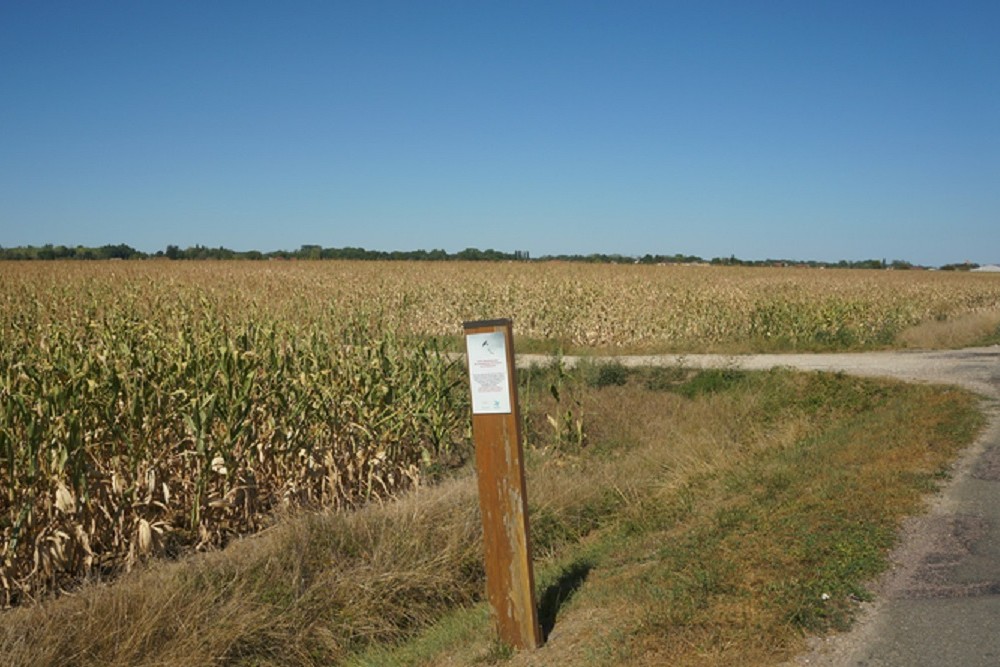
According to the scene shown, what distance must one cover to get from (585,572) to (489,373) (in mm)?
2522

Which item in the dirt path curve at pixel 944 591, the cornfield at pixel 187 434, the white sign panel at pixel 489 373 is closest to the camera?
the dirt path curve at pixel 944 591

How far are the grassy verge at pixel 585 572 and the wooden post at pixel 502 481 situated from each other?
25cm

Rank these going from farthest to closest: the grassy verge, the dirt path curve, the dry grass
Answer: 1. the dry grass
2. the grassy verge
3. the dirt path curve

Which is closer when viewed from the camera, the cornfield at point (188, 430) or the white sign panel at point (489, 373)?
the white sign panel at point (489, 373)

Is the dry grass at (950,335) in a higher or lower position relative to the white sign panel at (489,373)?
lower

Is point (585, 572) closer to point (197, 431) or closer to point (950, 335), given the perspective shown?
point (197, 431)

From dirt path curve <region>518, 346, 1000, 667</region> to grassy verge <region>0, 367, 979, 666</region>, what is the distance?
171 mm

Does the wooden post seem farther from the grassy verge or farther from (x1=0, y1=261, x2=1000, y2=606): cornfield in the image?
(x1=0, y1=261, x2=1000, y2=606): cornfield

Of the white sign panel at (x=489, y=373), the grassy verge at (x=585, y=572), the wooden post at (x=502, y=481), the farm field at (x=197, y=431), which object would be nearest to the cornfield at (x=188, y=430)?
the farm field at (x=197, y=431)

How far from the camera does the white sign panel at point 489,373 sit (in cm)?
537

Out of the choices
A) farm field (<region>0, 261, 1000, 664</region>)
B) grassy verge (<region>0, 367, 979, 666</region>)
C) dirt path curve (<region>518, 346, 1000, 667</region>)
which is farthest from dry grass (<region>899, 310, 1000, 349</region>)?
dirt path curve (<region>518, 346, 1000, 667</region>)

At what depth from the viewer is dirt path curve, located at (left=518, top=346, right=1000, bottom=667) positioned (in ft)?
15.9

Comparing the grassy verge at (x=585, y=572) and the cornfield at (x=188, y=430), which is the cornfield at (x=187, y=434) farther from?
the grassy verge at (x=585, y=572)

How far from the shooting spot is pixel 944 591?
557 centimetres
